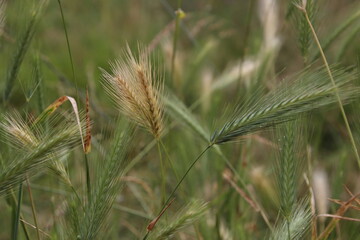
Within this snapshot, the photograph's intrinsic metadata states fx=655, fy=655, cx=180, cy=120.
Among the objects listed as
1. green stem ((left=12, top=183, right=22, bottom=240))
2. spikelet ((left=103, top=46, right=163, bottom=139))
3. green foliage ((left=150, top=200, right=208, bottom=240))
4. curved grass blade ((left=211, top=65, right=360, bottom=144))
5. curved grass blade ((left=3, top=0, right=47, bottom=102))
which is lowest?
green foliage ((left=150, top=200, right=208, bottom=240))

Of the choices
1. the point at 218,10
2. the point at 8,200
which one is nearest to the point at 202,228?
the point at 8,200

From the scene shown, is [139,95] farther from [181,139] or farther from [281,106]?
[181,139]

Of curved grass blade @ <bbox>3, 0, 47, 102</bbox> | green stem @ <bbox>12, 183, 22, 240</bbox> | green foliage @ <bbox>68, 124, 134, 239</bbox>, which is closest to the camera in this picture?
green foliage @ <bbox>68, 124, 134, 239</bbox>

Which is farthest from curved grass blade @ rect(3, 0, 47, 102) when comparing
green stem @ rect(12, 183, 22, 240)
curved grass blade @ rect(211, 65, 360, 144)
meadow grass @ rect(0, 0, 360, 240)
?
curved grass blade @ rect(211, 65, 360, 144)

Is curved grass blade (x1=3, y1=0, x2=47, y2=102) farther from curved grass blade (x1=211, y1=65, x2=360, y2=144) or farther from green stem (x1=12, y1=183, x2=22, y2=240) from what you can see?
curved grass blade (x1=211, y1=65, x2=360, y2=144)

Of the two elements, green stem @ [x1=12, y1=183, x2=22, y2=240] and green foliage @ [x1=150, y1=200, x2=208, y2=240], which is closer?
green foliage @ [x1=150, y1=200, x2=208, y2=240]

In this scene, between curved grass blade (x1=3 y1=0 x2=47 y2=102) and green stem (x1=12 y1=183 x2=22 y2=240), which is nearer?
green stem (x1=12 y1=183 x2=22 y2=240)

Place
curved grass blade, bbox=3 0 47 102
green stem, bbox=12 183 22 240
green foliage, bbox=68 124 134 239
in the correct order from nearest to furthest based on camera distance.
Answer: green foliage, bbox=68 124 134 239, green stem, bbox=12 183 22 240, curved grass blade, bbox=3 0 47 102

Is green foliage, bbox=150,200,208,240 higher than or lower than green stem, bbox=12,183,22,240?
lower

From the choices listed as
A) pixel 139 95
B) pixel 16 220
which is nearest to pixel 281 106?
pixel 139 95

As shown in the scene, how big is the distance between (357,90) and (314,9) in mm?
420

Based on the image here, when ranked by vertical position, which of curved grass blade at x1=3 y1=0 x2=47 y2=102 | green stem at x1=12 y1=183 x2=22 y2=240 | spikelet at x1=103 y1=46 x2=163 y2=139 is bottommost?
green stem at x1=12 y1=183 x2=22 y2=240

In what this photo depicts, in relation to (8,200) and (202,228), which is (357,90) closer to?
(202,228)

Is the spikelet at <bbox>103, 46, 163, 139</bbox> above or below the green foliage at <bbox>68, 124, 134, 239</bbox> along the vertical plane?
above
